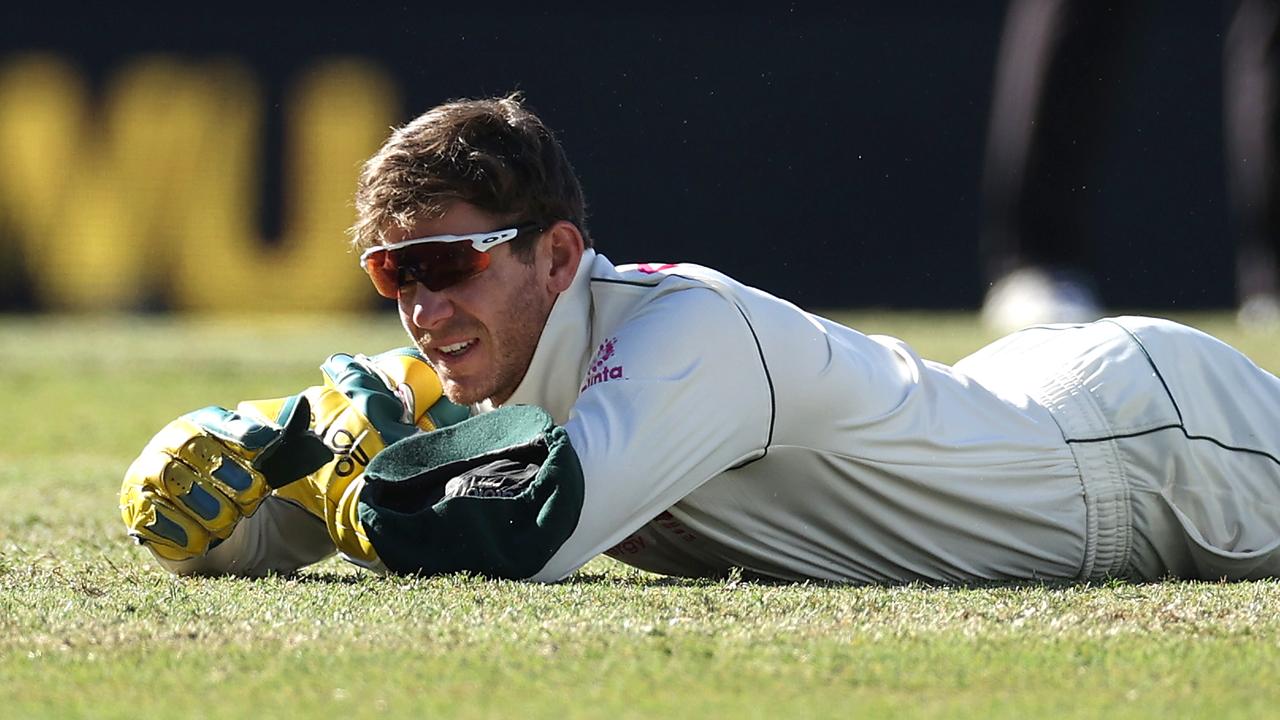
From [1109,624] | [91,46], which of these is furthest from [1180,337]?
[91,46]

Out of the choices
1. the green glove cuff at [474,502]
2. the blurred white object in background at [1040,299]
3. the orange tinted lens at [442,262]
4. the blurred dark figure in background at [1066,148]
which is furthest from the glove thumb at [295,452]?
the blurred white object in background at [1040,299]

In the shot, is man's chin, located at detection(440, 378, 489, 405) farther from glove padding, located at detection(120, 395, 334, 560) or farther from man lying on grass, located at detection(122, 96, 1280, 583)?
glove padding, located at detection(120, 395, 334, 560)

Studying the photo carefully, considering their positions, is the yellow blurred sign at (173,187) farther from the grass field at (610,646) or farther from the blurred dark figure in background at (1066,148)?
the grass field at (610,646)

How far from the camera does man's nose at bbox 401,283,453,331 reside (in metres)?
3.13

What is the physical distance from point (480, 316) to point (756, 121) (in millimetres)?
10646

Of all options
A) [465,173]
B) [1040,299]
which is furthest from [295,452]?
[1040,299]

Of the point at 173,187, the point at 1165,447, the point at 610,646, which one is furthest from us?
the point at 173,187

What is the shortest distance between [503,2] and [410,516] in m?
11.2

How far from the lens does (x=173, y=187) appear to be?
13.4m

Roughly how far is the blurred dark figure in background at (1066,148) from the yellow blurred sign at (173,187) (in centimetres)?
498

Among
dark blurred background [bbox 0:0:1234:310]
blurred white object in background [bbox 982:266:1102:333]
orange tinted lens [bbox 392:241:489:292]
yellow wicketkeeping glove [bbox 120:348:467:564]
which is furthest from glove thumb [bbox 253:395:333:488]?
dark blurred background [bbox 0:0:1234:310]

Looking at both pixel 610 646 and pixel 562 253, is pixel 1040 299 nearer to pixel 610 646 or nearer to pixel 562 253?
pixel 562 253

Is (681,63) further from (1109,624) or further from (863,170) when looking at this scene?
(1109,624)

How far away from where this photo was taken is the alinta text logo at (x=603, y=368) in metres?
3.00
